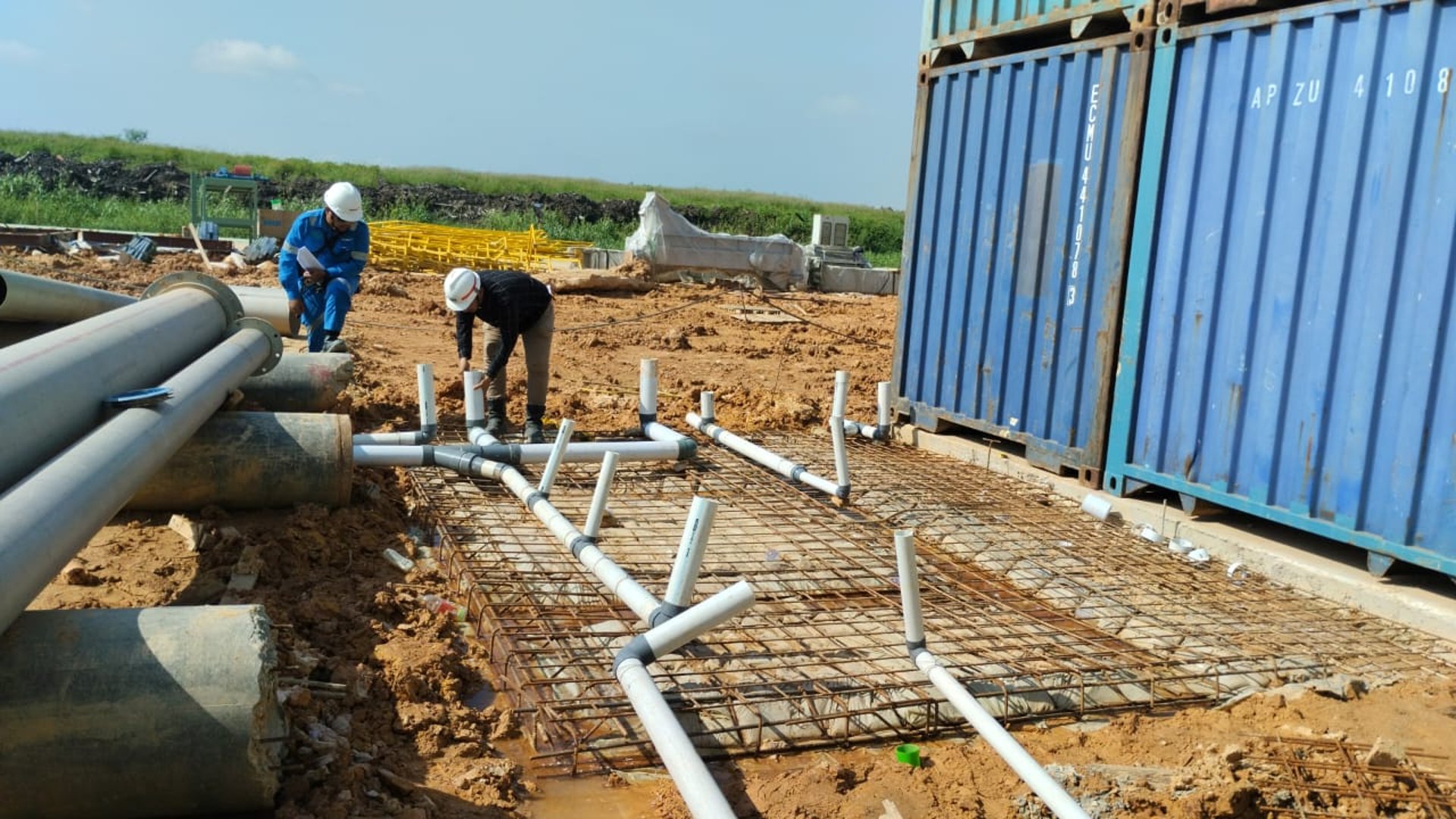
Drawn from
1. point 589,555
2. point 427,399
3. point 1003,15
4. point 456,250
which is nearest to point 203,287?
point 427,399

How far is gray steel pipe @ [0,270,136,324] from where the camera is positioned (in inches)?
218

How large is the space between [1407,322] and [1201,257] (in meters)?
1.32

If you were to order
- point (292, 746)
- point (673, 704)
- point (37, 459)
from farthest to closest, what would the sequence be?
point (673, 704) < point (37, 459) < point (292, 746)

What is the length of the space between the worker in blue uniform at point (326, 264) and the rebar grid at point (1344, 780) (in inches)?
279

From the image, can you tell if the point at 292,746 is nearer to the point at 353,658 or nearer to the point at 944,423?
the point at 353,658

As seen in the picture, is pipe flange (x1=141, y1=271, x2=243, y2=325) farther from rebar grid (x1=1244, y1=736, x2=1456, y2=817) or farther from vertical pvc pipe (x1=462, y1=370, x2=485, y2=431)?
rebar grid (x1=1244, y1=736, x2=1456, y2=817)

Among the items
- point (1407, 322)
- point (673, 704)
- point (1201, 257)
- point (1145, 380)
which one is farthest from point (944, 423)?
point (673, 704)

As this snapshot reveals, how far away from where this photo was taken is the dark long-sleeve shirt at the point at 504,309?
25.3 feet

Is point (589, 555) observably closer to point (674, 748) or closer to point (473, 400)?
point (674, 748)

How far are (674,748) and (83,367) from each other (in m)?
2.68

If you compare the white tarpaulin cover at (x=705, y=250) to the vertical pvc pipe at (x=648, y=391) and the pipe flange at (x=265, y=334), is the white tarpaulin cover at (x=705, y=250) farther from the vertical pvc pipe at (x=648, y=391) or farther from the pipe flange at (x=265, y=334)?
the pipe flange at (x=265, y=334)

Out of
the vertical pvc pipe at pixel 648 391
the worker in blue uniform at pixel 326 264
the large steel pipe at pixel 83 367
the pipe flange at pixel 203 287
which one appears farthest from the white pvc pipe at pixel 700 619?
the worker in blue uniform at pixel 326 264

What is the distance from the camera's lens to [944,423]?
29.3 ft

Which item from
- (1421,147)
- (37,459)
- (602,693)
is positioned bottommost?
(602,693)
